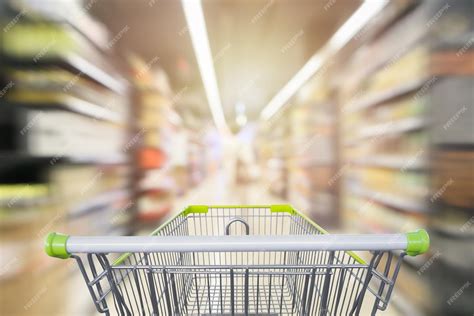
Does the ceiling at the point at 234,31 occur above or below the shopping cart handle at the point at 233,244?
above

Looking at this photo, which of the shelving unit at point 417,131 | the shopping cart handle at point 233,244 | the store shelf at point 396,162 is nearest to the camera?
the shopping cart handle at point 233,244

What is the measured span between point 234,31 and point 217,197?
5371 mm

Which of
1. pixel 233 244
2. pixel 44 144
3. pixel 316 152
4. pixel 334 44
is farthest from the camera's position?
pixel 316 152

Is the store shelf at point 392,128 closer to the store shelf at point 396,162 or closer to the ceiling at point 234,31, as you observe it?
the store shelf at point 396,162

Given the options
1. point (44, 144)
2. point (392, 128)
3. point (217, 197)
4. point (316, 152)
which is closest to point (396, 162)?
point (392, 128)

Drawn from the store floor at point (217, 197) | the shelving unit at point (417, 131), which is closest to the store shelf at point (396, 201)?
the shelving unit at point (417, 131)

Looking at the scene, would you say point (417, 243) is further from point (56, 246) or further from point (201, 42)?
point (201, 42)

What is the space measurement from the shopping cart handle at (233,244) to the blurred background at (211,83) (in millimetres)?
1540

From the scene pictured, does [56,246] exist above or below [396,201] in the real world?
above

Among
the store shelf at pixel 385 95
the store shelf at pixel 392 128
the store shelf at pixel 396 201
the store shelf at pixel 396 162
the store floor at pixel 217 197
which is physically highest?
the store shelf at pixel 385 95

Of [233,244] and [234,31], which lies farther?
[234,31]

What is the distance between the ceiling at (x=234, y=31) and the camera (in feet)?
9.92

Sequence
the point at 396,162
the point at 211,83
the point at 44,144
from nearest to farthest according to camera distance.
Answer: the point at 44,144 < the point at 396,162 < the point at 211,83

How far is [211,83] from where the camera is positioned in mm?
5605
